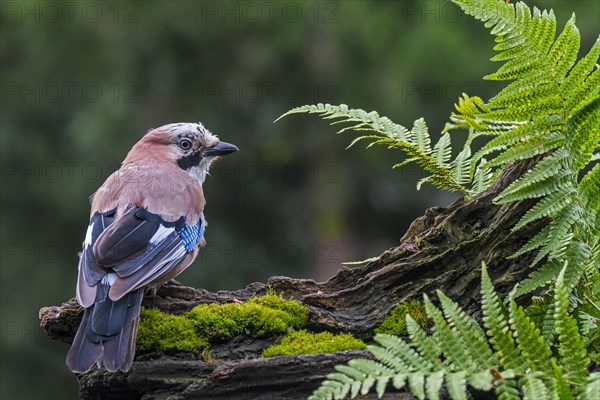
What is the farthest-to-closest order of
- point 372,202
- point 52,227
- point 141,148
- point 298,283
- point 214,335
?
point 372,202 → point 52,227 → point 141,148 → point 298,283 → point 214,335

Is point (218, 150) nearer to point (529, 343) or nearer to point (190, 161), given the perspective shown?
point (190, 161)

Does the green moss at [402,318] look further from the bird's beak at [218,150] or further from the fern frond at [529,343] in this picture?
the bird's beak at [218,150]

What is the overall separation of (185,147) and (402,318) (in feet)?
8.73

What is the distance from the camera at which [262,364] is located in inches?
137

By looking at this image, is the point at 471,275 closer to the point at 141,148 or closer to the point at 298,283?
the point at 298,283

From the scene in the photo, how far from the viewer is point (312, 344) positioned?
3.71 m

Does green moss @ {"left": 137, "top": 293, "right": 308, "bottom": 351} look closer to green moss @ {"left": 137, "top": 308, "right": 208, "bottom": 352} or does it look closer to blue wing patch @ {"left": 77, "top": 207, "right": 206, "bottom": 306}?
green moss @ {"left": 137, "top": 308, "right": 208, "bottom": 352}

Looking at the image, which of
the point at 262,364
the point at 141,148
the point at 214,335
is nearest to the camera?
the point at 262,364

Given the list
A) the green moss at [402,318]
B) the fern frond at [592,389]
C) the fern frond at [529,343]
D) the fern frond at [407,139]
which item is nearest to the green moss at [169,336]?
the green moss at [402,318]

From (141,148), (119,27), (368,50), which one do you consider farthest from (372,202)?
(141,148)

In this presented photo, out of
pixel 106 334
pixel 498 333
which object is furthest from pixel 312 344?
pixel 498 333

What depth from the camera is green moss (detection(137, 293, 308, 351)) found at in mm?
3820

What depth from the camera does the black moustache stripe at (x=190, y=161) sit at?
6.05m

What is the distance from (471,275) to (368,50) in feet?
40.8
